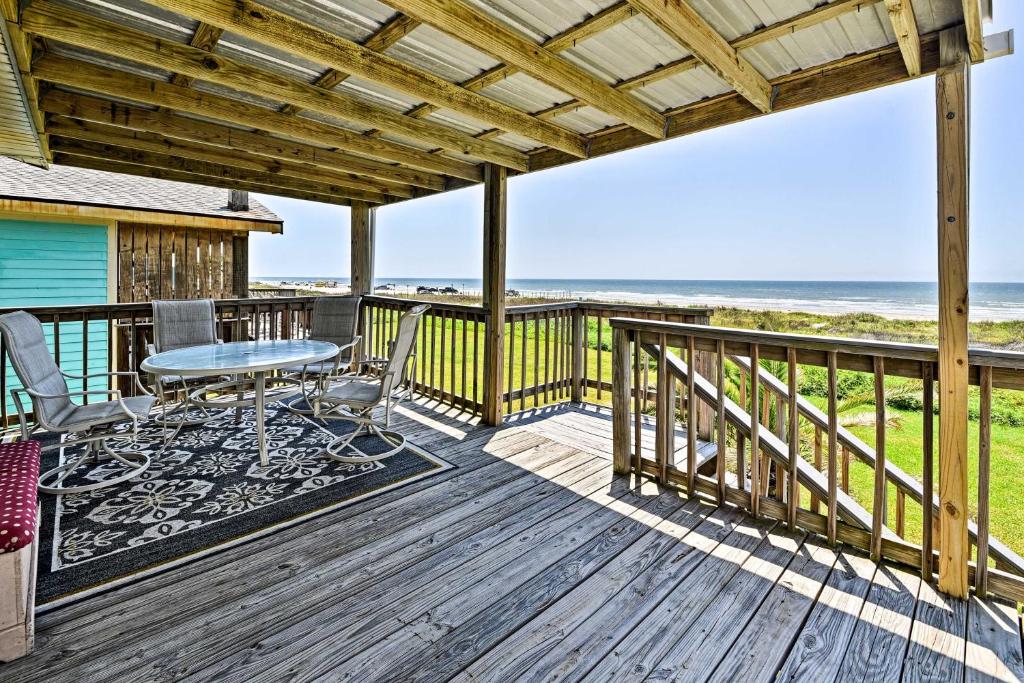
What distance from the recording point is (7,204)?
17.6 feet

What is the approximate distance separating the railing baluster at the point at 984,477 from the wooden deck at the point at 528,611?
0.10 meters

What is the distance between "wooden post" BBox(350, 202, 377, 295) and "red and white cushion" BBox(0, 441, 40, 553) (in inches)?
165

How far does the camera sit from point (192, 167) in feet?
15.2

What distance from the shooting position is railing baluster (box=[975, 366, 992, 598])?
77.6 inches

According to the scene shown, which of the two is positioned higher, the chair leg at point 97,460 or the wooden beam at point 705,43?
the wooden beam at point 705,43

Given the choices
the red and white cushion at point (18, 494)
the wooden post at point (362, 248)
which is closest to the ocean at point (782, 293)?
the wooden post at point (362, 248)

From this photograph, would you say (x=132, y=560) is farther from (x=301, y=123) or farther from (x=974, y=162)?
(x=974, y=162)

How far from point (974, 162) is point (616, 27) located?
5.18ft

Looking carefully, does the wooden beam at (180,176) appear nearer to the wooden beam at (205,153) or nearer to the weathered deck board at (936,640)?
the wooden beam at (205,153)

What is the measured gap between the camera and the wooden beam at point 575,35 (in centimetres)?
214

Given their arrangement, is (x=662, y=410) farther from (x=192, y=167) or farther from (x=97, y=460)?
(x=192, y=167)

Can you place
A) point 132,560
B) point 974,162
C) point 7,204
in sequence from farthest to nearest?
point 7,204 → point 132,560 → point 974,162

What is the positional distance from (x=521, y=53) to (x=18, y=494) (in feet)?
9.20

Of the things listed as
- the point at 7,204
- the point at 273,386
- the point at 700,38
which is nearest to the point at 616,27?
the point at 700,38
